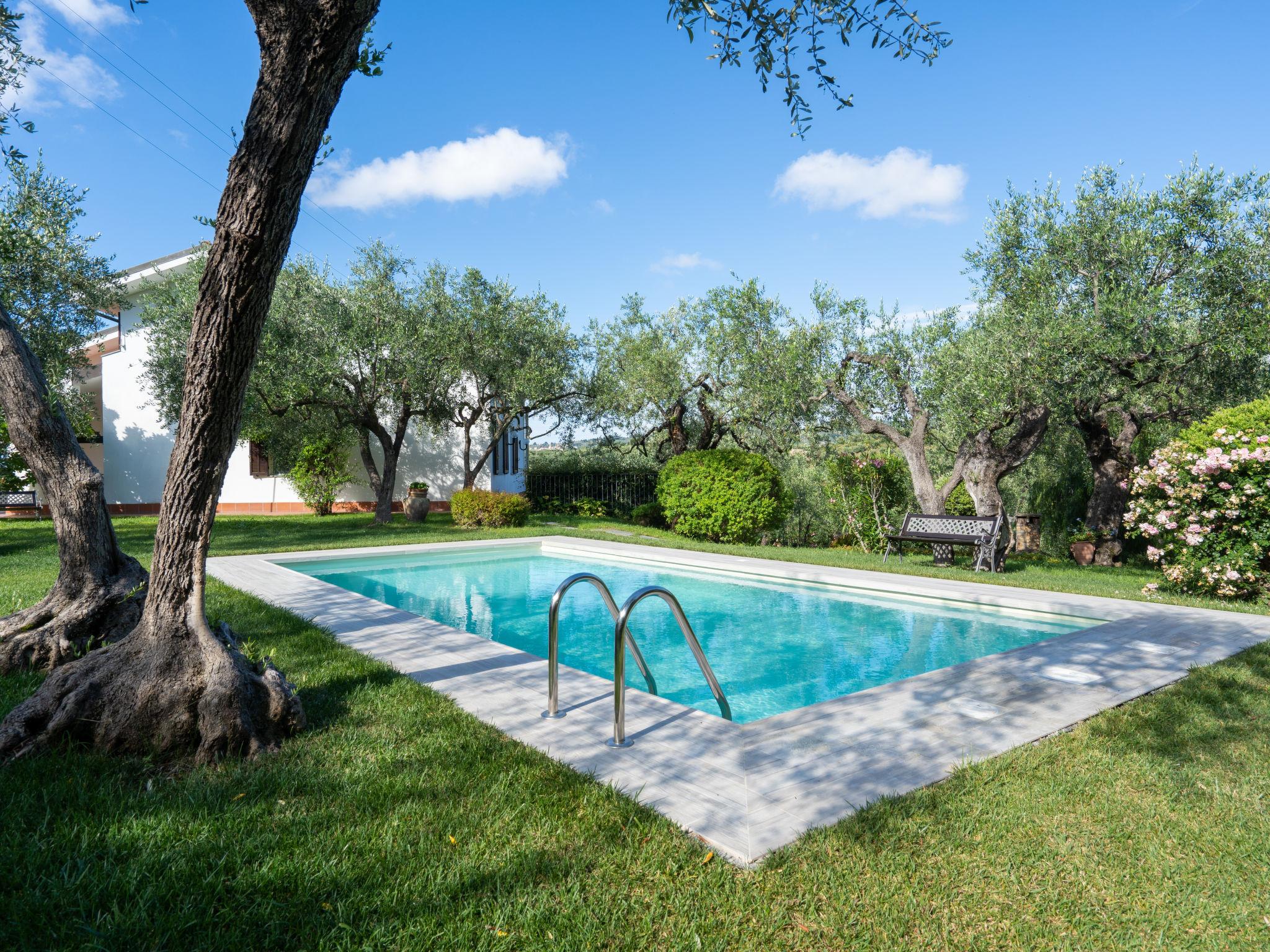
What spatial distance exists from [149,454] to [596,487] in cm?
1219

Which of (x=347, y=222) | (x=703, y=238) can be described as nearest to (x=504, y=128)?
(x=347, y=222)

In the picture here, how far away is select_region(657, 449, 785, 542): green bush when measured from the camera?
1364 centimetres

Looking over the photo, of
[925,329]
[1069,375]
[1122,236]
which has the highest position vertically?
[1122,236]

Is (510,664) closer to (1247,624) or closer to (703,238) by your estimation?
(1247,624)

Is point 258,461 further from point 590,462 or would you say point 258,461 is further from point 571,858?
point 571,858

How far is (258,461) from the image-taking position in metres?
19.8

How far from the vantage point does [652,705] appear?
3920 millimetres

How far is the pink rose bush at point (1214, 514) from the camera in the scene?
6730 mm

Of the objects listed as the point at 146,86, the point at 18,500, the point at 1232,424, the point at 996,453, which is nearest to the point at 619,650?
the point at 1232,424

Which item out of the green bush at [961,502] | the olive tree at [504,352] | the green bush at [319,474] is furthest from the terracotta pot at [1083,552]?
the green bush at [319,474]

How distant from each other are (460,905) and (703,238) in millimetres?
16276

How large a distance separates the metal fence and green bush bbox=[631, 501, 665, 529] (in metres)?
1.12

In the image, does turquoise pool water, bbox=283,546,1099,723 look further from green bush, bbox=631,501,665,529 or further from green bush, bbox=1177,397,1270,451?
green bush, bbox=631,501,665,529

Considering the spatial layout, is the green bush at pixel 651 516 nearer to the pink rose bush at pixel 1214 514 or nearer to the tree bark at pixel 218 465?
the pink rose bush at pixel 1214 514
